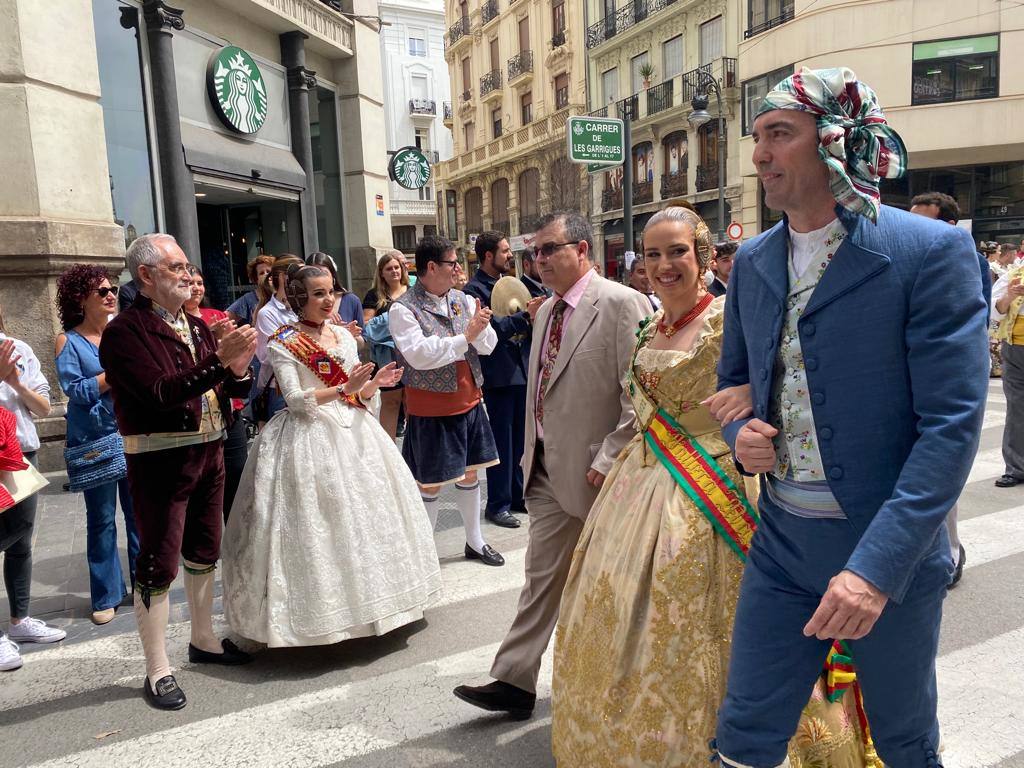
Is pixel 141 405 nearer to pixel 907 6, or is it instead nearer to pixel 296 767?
pixel 296 767

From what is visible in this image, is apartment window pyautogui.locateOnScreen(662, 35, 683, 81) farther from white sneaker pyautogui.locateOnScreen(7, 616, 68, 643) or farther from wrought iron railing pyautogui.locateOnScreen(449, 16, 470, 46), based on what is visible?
white sneaker pyautogui.locateOnScreen(7, 616, 68, 643)

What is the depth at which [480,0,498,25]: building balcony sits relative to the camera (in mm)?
40344

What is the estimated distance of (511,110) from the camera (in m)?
39.2

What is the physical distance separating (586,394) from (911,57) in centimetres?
2364

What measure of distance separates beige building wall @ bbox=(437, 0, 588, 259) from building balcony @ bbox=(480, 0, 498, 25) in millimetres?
51

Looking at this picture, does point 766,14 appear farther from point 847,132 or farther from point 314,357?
point 847,132

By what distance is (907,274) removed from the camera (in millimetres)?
1667

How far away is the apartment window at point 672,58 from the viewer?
29.3 metres

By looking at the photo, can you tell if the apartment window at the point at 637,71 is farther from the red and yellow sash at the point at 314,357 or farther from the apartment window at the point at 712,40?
the red and yellow sash at the point at 314,357

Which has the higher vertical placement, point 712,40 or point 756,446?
point 712,40

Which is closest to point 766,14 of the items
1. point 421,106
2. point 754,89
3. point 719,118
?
point 754,89

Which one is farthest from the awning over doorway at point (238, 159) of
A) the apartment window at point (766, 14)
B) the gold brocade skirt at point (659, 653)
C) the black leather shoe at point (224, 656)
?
the apartment window at point (766, 14)

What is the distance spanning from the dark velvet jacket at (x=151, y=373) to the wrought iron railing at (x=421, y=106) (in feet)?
157

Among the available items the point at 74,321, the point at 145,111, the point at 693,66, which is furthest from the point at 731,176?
the point at 74,321
